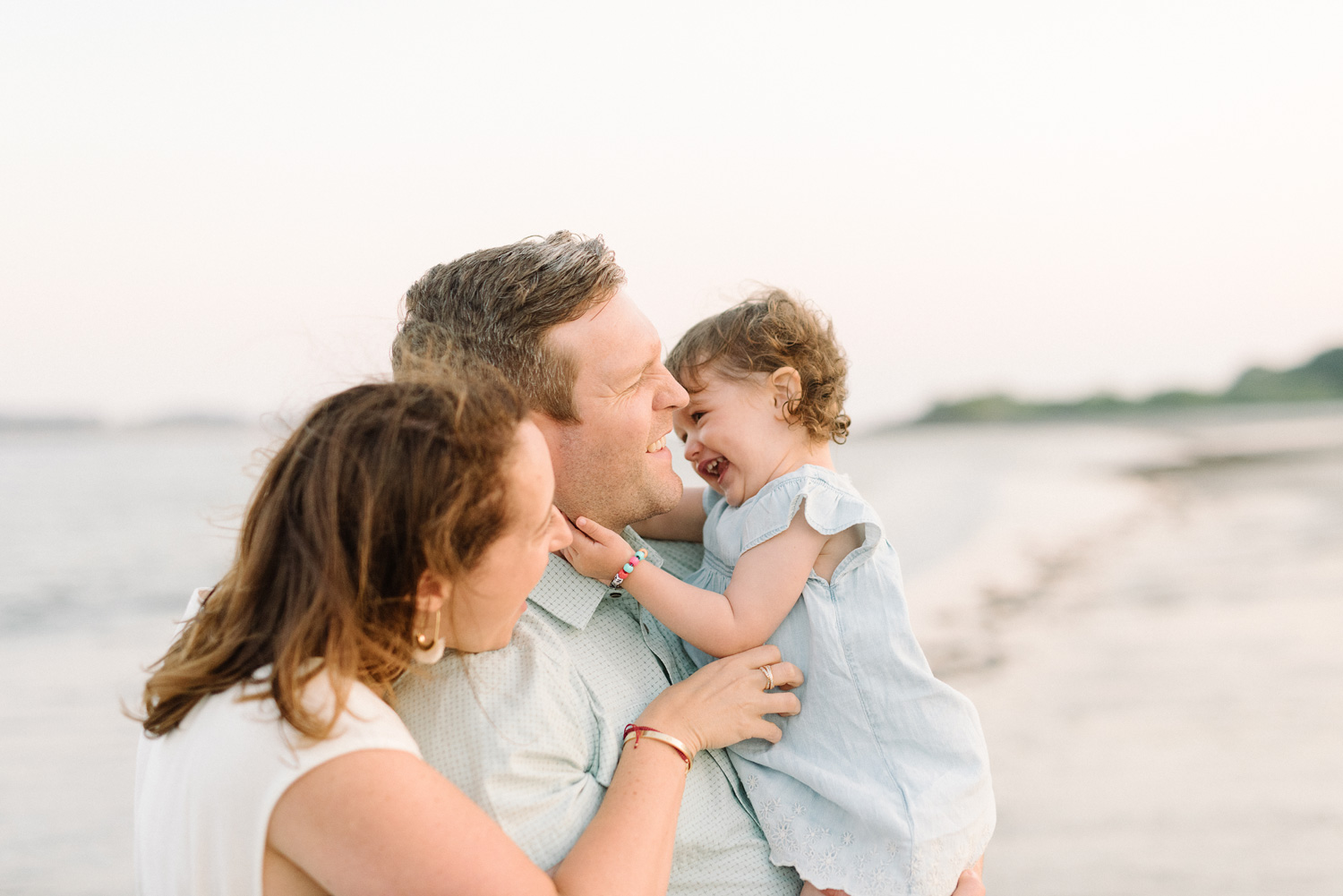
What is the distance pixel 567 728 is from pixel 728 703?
314 mm

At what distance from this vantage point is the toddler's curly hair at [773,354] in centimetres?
235

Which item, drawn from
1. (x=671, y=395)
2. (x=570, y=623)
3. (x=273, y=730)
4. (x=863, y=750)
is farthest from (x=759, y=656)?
(x=273, y=730)

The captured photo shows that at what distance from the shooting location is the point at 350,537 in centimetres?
132

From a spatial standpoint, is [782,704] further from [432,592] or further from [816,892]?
A: [432,592]

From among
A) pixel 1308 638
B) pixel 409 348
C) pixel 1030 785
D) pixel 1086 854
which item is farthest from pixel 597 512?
pixel 1308 638

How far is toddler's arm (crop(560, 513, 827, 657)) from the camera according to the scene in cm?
198

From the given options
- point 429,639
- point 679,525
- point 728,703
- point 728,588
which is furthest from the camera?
point 679,525

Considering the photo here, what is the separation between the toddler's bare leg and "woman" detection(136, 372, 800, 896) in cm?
53

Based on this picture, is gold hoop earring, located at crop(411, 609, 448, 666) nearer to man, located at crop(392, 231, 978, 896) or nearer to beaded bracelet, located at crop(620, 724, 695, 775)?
man, located at crop(392, 231, 978, 896)

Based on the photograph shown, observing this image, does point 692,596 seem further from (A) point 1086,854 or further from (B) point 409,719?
(A) point 1086,854

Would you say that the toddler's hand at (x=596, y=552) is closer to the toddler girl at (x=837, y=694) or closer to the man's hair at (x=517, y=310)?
the toddler girl at (x=837, y=694)

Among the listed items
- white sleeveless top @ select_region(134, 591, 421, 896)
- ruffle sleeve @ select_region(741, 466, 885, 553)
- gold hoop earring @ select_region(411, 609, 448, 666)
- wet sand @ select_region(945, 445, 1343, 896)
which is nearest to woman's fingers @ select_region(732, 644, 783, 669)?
ruffle sleeve @ select_region(741, 466, 885, 553)

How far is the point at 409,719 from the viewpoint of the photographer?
1586 millimetres

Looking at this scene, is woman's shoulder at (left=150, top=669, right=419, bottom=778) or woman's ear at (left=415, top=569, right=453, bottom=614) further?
woman's ear at (left=415, top=569, right=453, bottom=614)
